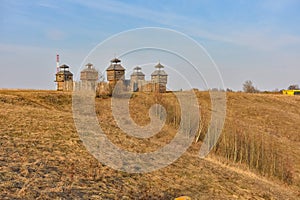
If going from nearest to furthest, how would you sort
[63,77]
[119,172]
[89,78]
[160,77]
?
[119,172]
[160,77]
[89,78]
[63,77]

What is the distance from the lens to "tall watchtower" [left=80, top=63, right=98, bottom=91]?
3297cm

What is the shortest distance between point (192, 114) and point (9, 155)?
40.7 feet

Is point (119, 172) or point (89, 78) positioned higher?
point (89, 78)

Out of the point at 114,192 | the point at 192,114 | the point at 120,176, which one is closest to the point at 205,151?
the point at 192,114

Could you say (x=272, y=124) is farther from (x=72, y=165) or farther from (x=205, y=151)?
(x=72, y=165)

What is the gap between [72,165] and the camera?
978 centimetres

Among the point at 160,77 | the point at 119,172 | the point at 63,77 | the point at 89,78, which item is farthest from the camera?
the point at 63,77

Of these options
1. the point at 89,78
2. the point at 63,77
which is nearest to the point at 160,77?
the point at 89,78

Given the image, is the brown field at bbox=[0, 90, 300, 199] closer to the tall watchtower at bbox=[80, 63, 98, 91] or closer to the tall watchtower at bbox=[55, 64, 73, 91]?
the tall watchtower at bbox=[80, 63, 98, 91]

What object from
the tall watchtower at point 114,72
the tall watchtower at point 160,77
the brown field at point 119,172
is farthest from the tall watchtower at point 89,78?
the brown field at point 119,172

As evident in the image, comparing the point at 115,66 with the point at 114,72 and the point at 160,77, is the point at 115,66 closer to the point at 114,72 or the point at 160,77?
the point at 114,72

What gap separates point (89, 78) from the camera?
35656 mm

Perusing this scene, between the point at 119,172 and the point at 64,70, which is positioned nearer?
the point at 119,172

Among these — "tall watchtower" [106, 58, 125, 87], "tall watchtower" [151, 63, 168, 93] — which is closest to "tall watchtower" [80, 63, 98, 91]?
"tall watchtower" [106, 58, 125, 87]
